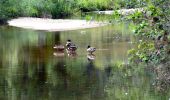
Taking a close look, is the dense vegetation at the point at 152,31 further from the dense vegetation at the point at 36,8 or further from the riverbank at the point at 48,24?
the dense vegetation at the point at 36,8

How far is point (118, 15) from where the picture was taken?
783 centimetres

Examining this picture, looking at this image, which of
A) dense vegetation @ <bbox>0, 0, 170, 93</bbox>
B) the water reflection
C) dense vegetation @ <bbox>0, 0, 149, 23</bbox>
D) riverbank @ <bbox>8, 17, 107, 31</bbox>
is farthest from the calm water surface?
dense vegetation @ <bbox>0, 0, 149, 23</bbox>

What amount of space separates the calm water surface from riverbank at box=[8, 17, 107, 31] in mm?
14999

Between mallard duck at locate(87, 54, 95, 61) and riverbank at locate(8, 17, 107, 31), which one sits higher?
riverbank at locate(8, 17, 107, 31)

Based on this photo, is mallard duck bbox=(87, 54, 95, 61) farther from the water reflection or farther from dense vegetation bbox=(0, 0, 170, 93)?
dense vegetation bbox=(0, 0, 170, 93)

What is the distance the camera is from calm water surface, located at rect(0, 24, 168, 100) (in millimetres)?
19594

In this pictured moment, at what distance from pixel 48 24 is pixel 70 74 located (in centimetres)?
3698

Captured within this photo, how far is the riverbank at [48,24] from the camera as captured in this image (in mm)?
57116

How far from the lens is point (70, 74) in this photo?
81.5 ft

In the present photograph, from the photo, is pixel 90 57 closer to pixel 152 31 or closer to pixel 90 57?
pixel 90 57

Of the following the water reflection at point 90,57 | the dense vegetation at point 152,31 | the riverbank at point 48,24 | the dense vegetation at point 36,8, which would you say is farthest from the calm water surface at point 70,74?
the dense vegetation at point 36,8

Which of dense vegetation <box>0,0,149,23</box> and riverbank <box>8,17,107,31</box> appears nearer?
riverbank <box>8,17,107,31</box>

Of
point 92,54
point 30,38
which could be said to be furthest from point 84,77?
point 30,38

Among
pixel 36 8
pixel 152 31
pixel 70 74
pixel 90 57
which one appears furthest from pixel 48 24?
pixel 152 31
